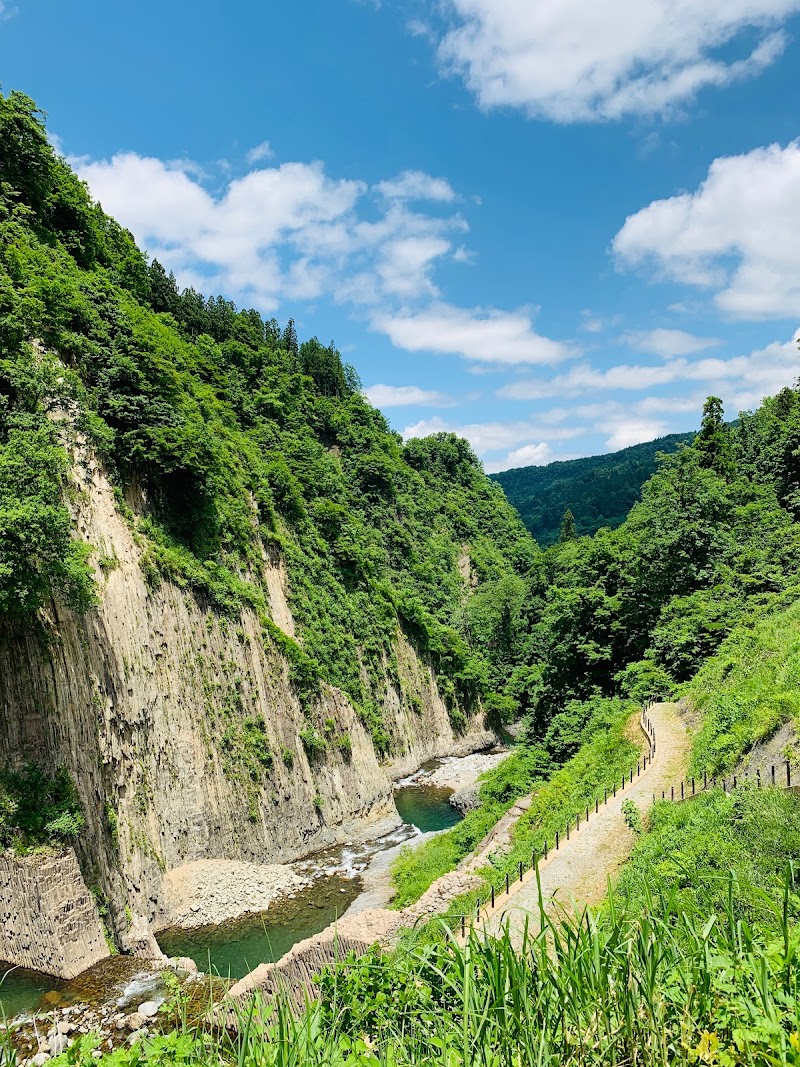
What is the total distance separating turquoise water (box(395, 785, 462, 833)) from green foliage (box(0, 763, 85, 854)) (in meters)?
17.9

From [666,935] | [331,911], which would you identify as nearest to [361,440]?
[331,911]

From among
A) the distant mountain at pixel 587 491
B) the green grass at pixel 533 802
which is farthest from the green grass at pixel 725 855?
the distant mountain at pixel 587 491

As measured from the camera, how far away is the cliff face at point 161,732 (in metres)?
17.6

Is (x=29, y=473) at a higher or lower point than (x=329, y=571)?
higher

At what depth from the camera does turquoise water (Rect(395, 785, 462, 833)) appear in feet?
102

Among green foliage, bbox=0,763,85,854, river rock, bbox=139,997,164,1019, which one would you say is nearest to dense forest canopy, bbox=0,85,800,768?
green foliage, bbox=0,763,85,854

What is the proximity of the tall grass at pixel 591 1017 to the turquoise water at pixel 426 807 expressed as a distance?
28472 mm

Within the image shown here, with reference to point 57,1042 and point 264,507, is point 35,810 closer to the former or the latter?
point 57,1042

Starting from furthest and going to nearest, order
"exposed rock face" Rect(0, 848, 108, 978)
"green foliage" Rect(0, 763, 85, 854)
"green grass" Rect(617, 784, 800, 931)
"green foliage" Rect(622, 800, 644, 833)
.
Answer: "green foliage" Rect(0, 763, 85, 854) → "exposed rock face" Rect(0, 848, 108, 978) → "green foliage" Rect(622, 800, 644, 833) → "green grass" Rect(617, 784, 800, 931)

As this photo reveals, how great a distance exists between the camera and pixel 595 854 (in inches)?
446

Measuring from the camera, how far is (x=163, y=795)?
840 inches

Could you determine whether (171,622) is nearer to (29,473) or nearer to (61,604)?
→ (61,604)

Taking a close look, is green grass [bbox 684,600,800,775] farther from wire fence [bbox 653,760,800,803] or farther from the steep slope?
the steep slope

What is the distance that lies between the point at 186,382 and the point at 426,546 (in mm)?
29551
